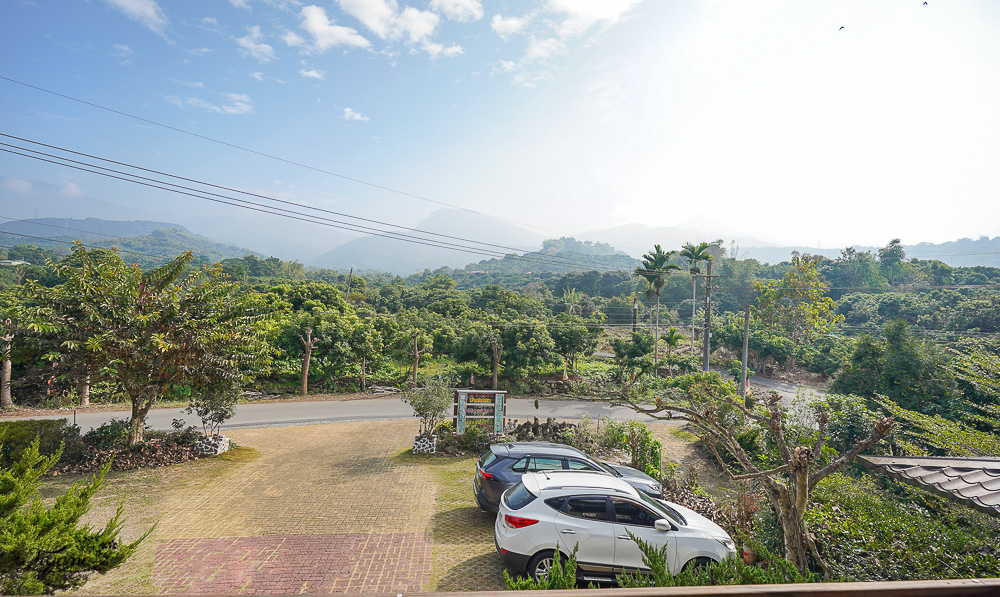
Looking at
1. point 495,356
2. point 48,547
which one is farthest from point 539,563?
point 495,356

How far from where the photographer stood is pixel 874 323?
45.0 meters

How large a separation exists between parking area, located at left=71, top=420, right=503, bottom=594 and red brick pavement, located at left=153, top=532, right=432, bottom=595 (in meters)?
0.02

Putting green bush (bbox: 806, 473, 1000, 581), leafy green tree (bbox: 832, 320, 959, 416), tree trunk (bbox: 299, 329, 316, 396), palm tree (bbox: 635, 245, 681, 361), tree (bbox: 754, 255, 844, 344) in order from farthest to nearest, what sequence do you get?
tree (bbox: 754, 255, 844, 344) → palm tree (bbox: 635, 245, 681, 361) → tree trunk (bbox: 299, 329, 316, 396) → leafy green tree (bbox: 832, 320, 959, 416) → green bush (bbox: 806, 473, 1000, 581)

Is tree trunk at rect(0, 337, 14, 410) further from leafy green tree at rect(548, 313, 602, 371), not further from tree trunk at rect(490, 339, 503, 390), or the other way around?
leafy green tree at rect(548, 313, 602, 371)

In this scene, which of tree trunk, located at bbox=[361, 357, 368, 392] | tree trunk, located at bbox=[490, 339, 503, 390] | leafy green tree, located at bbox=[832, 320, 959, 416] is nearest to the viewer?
leafy green tree, located at bbox=[832, 320, 959, 416]

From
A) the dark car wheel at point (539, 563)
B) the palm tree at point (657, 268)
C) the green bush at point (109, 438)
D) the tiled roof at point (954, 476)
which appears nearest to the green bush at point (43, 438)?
the green bush at point (109, 438)

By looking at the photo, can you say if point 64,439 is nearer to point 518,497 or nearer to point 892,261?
point 518,497

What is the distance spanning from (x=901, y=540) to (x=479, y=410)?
10394mm

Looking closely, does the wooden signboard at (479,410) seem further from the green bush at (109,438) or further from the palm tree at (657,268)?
the palm tree at (657,268)

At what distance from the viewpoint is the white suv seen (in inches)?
239

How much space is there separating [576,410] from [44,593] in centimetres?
2107

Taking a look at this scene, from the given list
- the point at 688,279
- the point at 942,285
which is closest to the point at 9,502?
the point at 688,279

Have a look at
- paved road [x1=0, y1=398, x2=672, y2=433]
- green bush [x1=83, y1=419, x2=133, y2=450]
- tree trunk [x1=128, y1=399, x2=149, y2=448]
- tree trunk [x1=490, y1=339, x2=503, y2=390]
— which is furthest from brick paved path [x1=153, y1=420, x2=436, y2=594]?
tree trunk [x1=490, y1=339, x2=503, y2=390]

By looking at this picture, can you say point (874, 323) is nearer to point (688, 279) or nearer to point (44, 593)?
point (688, 279)
